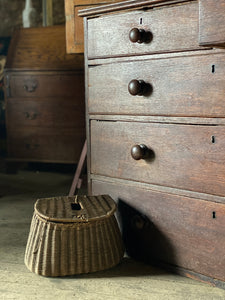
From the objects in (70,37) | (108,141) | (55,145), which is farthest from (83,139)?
(108,141)

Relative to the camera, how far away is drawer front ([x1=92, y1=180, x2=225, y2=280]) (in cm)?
150

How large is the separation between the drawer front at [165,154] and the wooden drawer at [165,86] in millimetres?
59

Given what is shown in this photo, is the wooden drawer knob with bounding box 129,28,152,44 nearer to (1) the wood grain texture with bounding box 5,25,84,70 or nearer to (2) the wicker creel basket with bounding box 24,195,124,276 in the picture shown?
(2) the wicker creel basket with bounding box 24,195,124,276

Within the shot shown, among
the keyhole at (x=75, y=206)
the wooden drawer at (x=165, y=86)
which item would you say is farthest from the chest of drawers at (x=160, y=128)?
the keyhole at (x=75, y=206)

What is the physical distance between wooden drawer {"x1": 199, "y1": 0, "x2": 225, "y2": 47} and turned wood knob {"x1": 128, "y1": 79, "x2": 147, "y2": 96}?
340mm

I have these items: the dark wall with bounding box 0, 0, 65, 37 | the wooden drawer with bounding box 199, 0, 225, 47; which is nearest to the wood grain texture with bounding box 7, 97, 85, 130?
the dark wall with bounding box 0, 0, 65, 37

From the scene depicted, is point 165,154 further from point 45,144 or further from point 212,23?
point 45,144

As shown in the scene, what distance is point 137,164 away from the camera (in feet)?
5.55

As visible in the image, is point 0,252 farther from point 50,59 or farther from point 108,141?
point 50,59

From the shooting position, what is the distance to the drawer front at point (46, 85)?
3148 millimetres

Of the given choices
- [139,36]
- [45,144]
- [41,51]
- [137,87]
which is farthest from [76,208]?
[41,51]

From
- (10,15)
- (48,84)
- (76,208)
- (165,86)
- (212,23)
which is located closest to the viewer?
(212,23)

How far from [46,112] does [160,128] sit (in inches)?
70.2

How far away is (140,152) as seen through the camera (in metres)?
1.62
